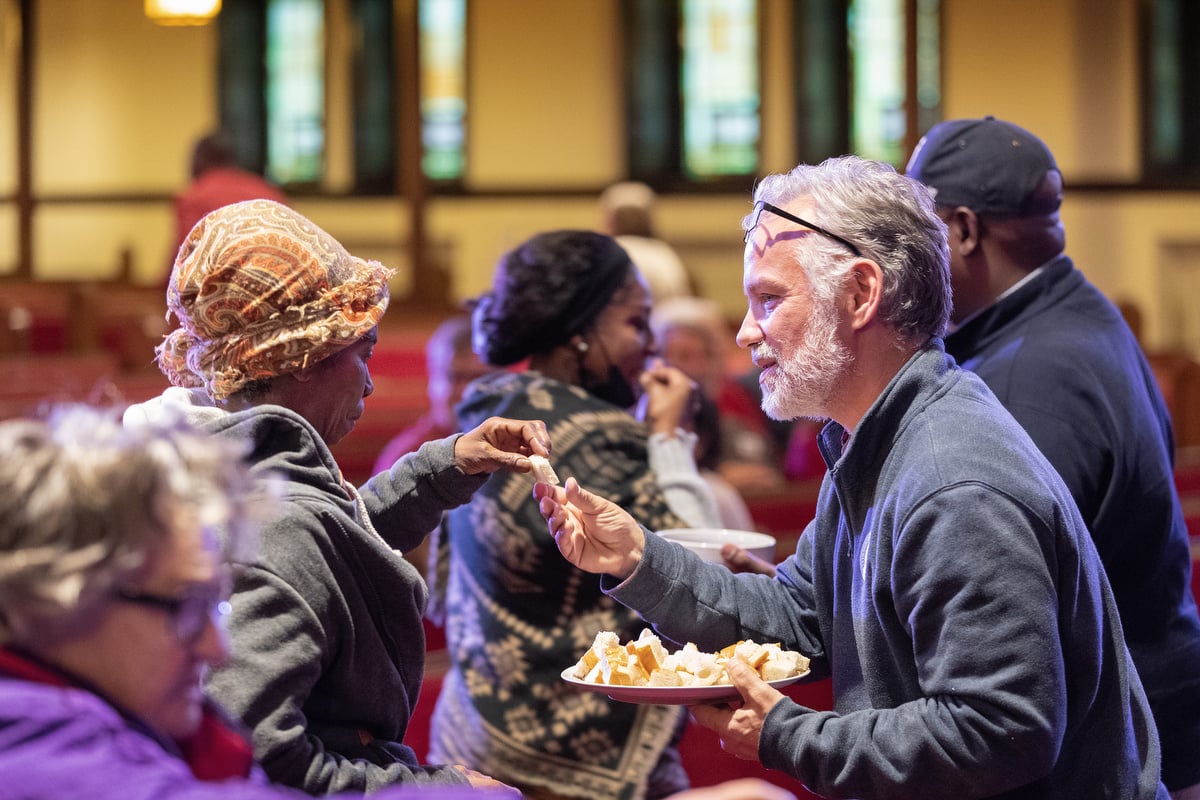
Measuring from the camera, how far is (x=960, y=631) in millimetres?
1646

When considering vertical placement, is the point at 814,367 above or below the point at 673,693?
above

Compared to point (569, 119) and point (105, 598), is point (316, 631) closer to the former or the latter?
point (105, 598)

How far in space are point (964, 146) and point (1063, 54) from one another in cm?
893

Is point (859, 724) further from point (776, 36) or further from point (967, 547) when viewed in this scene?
point (776, 36)

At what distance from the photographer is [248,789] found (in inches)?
45.1

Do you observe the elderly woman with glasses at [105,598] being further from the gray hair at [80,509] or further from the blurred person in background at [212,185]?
the blurred person in background at [212,185]

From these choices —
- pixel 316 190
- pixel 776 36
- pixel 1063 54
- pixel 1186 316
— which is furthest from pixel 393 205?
pixel 1186 316

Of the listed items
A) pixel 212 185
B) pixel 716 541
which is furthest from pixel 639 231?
pixel 716 541

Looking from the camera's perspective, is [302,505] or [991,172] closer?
[302,505]

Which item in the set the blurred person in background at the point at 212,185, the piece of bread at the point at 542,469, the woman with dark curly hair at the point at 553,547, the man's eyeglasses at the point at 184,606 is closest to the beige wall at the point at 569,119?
the blurred person in background at the point at 212,185

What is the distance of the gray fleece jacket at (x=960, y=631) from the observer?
5.37 ft

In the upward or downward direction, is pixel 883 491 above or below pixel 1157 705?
above

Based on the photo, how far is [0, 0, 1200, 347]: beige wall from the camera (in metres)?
10.8

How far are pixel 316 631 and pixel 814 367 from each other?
2.36ft
